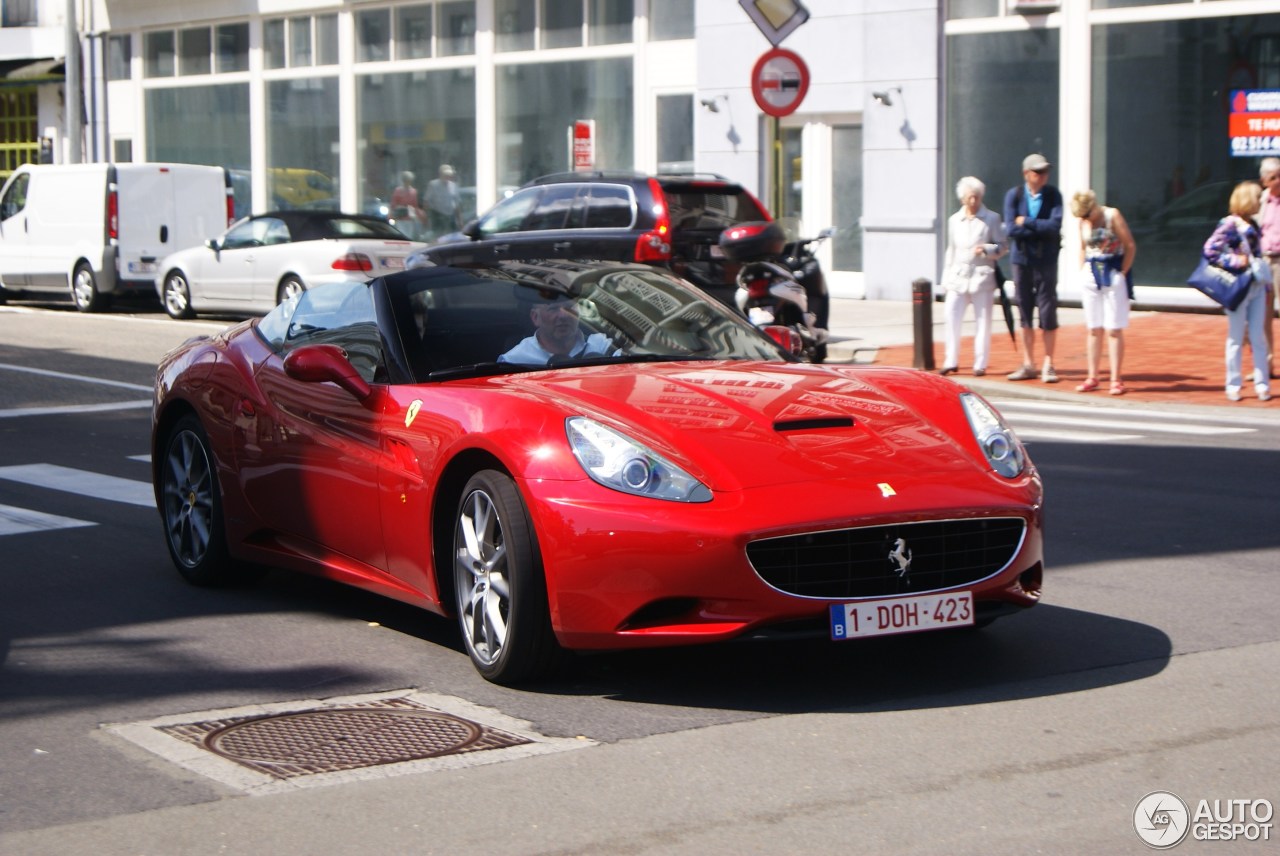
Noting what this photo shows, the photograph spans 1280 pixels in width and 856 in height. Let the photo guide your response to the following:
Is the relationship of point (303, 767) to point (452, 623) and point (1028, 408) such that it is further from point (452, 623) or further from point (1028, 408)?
point (1028, 408)

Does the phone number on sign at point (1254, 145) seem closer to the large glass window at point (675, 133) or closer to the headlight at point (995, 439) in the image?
the large glass window at point (675, 133)

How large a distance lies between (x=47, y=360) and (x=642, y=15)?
12.4m

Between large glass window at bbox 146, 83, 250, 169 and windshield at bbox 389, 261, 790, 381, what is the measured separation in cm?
3083

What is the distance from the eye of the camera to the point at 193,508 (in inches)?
315

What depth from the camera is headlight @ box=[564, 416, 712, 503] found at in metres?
5.66

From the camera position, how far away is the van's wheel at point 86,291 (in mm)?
26266

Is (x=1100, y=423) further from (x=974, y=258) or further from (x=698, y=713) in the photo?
(x=698, y=713)

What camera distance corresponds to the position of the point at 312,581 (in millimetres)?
8125

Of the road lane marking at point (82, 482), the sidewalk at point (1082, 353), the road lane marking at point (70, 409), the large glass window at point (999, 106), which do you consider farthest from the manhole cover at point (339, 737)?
the large glass window at point (999, 106)

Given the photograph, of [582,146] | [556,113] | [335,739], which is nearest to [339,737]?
[335,739]

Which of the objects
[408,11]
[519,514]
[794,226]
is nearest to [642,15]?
[408,11]

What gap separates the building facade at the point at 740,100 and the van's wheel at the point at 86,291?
709 centimetres

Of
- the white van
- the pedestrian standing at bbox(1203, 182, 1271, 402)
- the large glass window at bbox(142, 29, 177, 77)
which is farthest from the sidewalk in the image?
the large glass window at bbox(142, 29, 177, 77)

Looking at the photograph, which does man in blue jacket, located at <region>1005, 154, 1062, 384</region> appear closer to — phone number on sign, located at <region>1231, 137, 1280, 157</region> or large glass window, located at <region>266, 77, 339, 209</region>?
phone number on sign, located at <region>1231, 137, 1280, 157</region>
